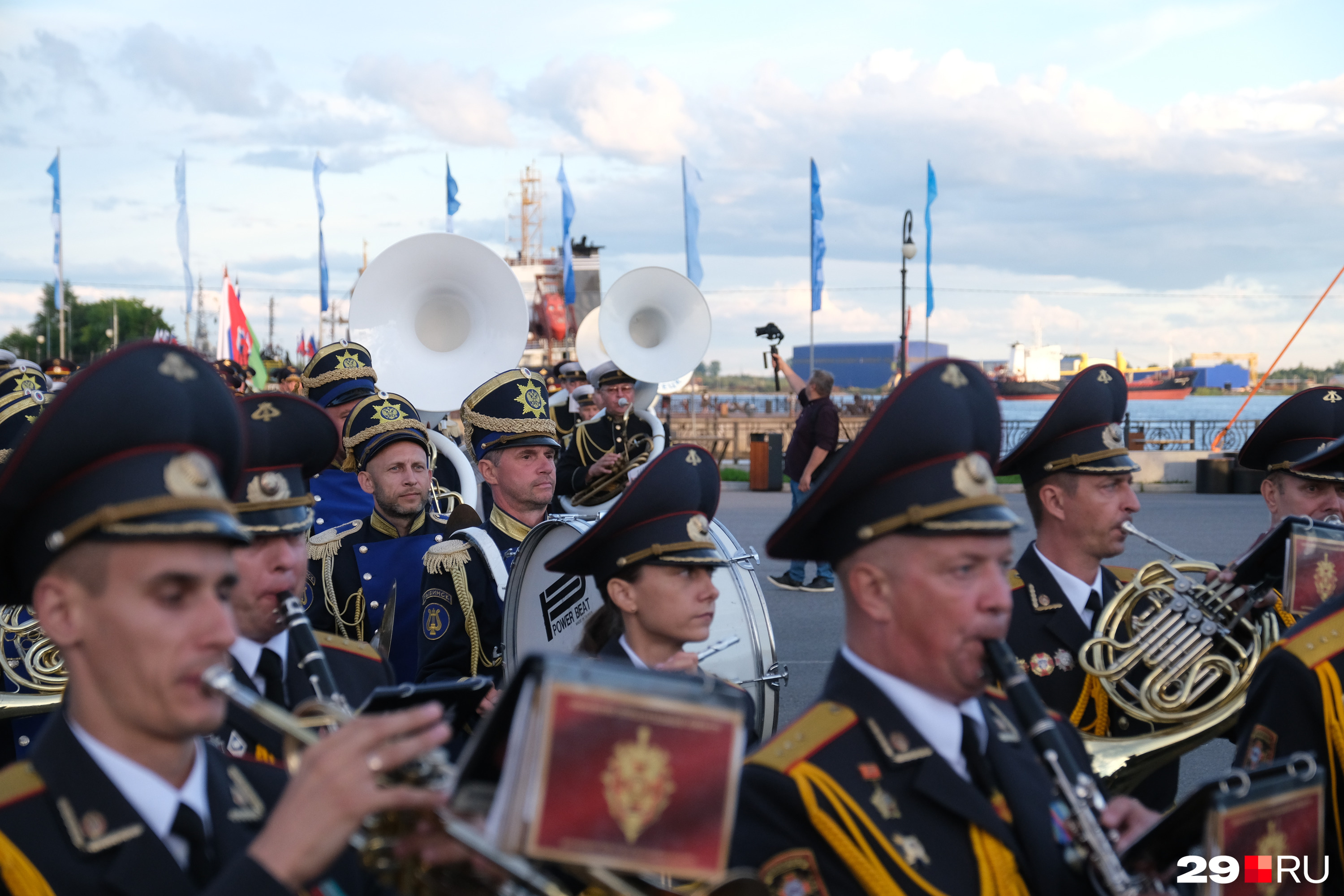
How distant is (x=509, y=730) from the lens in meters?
1.46

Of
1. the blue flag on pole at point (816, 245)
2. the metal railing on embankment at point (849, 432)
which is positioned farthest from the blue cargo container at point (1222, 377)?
the blue flag on pole at point (816, 245)

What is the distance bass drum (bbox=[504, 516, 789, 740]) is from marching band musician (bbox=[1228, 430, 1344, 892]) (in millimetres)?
1758

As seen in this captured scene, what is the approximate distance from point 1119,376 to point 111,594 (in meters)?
Result: 3.43

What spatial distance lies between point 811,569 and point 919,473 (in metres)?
9.72

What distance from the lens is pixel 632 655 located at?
3.37 meters

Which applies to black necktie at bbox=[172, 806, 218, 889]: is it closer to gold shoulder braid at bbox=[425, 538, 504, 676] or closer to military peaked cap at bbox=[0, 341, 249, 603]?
military peaked cap at bbox=[0, 341, 249, 603]

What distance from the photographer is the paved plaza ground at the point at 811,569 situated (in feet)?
24.7

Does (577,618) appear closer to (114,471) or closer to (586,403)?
(114,471)

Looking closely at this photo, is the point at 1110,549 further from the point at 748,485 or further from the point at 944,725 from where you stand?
the point at 748,485

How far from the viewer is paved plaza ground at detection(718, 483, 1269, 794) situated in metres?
7.54

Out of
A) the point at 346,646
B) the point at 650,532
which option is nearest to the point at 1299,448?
the point at 650,532

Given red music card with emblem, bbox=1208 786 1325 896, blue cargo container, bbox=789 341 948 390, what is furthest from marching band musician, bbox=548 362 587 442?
blue cargo container, bbox=789 341 948 390

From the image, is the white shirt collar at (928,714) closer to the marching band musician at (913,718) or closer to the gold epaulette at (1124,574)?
the marching band musician at (913,718)

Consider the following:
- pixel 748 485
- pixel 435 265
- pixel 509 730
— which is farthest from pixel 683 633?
pixel 748 485
